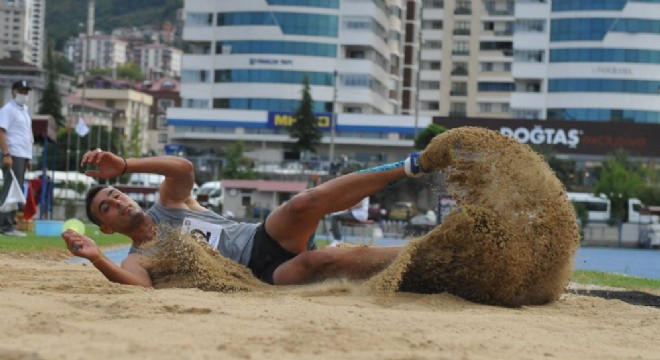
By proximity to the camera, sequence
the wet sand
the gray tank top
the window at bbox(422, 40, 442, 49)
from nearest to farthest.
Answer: the wet sand, the gray tank top, the window at bbox(422, 40, 442, 49)

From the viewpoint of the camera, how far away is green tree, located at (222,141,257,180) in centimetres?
7731

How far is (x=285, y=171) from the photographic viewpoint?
265ft

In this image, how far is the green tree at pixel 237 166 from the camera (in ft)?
254

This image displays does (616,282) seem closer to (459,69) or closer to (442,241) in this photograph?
(442,241)

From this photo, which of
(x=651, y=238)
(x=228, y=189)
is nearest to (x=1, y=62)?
(x=228, y=189)

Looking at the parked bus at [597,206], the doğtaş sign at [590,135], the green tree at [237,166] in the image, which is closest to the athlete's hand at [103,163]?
the parked bus at [597,206]

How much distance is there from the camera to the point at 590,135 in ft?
276

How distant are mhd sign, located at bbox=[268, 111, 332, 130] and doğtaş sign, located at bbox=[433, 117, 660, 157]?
13402mm

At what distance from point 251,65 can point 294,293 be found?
3754 inches

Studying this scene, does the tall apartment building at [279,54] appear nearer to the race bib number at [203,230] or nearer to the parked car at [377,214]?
the parked car at [377,214]

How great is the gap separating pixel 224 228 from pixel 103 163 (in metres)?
1.15

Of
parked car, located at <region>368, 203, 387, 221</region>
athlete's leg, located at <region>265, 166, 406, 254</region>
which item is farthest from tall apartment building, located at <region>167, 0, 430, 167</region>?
athlete's leg, located at <region>265, 166, 406, 254</region>

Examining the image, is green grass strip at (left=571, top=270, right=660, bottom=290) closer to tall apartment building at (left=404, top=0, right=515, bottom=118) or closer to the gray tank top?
the gray tank top

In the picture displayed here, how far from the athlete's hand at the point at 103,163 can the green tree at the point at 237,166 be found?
2705 inches
